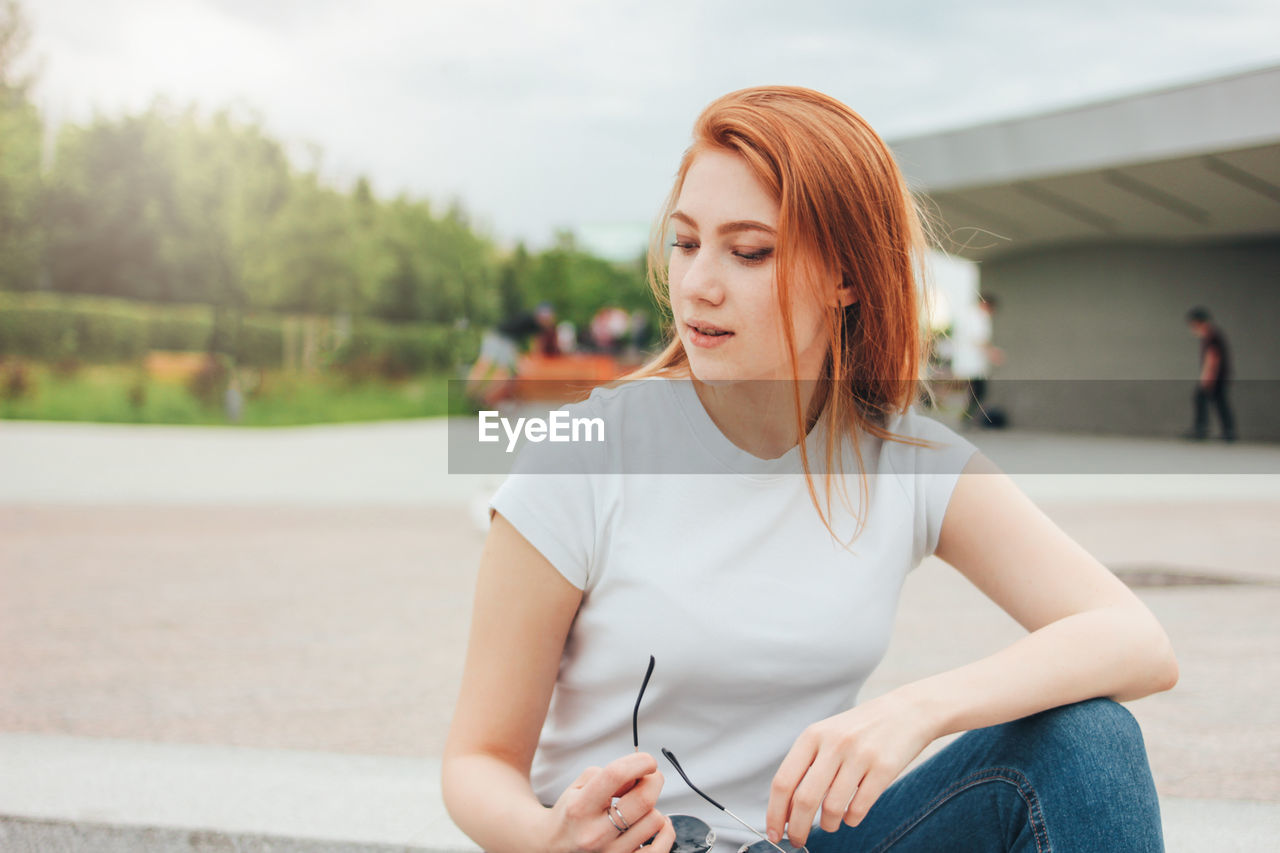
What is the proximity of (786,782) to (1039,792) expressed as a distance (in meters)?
0.37

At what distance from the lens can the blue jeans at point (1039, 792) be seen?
57.1 inches

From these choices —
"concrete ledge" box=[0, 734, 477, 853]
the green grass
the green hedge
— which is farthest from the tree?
"concrete ledge" box=[0, 734, 477, 853]

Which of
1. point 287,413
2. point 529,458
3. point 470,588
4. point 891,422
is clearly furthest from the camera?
point 287,413

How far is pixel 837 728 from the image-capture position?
140cm

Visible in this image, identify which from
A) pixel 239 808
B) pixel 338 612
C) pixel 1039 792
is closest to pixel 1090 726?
pixel 1039 792

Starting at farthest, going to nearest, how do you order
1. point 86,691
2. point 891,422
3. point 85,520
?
point 85,520
point 86,691
point 891,422

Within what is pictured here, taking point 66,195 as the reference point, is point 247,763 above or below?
below

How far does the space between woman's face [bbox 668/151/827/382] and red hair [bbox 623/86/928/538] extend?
23mm

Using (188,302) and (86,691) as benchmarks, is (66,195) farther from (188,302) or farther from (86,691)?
(86,691)

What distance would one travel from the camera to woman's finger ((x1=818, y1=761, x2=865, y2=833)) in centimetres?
136

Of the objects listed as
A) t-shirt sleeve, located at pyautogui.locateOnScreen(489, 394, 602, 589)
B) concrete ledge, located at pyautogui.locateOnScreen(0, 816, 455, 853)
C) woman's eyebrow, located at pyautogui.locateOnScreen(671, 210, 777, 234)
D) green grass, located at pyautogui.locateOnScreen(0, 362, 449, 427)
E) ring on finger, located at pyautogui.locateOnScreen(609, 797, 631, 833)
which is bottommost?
green grass, located at pyautogui.locateOnScreen(0, 362, 449, 427)

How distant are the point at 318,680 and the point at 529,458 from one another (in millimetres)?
2992

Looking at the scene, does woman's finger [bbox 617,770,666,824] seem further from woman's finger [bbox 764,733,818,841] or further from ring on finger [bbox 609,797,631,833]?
woman's finger [bbox 764,733,818,841]

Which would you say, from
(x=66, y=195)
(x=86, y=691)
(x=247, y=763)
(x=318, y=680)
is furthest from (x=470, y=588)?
(x=66, y=195)
